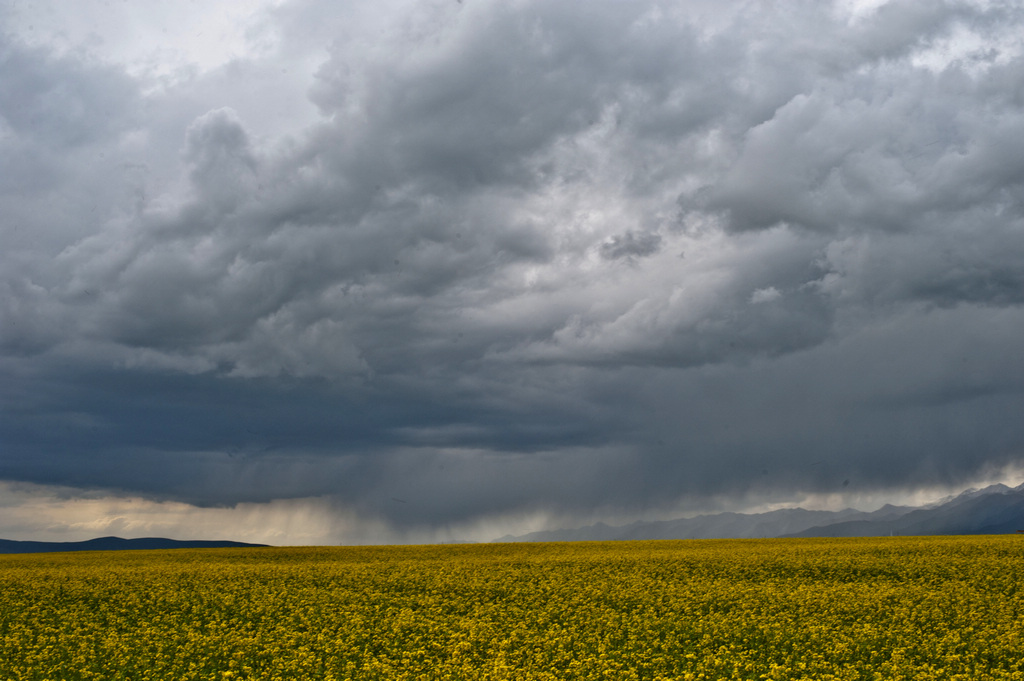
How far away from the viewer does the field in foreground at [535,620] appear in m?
25.1

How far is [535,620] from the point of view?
3262 cm

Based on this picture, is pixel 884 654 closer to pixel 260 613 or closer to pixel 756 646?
pixel 756 646

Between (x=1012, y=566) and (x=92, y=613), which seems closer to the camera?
(x=92, y=613)

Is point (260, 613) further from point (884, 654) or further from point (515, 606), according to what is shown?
point (884, 654)

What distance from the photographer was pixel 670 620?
31.5 metres

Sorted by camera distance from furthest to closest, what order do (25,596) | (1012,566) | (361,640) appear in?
(1012,566), (25,596), (361,640)

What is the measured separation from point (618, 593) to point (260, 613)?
17359 millimetres

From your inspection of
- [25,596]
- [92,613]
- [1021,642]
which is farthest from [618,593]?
[25,596]

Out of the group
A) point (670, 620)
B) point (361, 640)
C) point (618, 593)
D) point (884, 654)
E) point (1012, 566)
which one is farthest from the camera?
point (1012, 566)

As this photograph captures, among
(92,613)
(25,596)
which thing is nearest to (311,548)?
(25,596)

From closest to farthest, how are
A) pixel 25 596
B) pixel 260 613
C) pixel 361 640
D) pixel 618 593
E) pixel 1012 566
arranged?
1. pixel 361 640
2. pixel 260 613
3. pixel 618 593
4. pixel 25 596
5. pixel 1012 566

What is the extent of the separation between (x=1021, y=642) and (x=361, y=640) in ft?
77.8

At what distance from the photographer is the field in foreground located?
25062mm

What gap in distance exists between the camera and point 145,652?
27.8 meters
